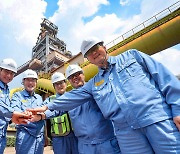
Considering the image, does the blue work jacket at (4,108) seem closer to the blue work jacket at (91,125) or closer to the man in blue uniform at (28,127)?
the man in blue uniform at (28,127)

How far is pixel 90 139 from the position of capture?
2.31 meters

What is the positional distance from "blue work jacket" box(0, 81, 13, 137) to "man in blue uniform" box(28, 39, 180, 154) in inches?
47.3

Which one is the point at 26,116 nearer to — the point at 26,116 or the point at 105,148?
the point at 26,116

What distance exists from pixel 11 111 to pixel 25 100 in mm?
677

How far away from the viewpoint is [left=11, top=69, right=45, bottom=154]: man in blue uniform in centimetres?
270

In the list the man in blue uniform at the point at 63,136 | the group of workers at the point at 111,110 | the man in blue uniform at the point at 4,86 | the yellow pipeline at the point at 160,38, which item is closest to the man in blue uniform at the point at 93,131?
the group of workers at the point at 111,110

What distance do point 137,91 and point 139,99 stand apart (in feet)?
0.28

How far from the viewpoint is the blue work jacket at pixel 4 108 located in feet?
7.57

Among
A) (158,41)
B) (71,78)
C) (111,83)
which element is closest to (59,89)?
(71,78)

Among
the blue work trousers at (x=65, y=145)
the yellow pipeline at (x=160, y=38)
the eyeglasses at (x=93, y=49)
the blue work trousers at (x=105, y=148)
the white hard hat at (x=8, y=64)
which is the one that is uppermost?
the yellow pipeline at (x=160, y=38)

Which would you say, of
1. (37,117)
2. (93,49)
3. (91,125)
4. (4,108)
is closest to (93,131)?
(91,125)

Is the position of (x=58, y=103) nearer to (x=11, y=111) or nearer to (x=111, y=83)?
(x=11, y=111)

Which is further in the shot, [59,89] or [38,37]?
[38,37]

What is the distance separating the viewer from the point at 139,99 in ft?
5.36
